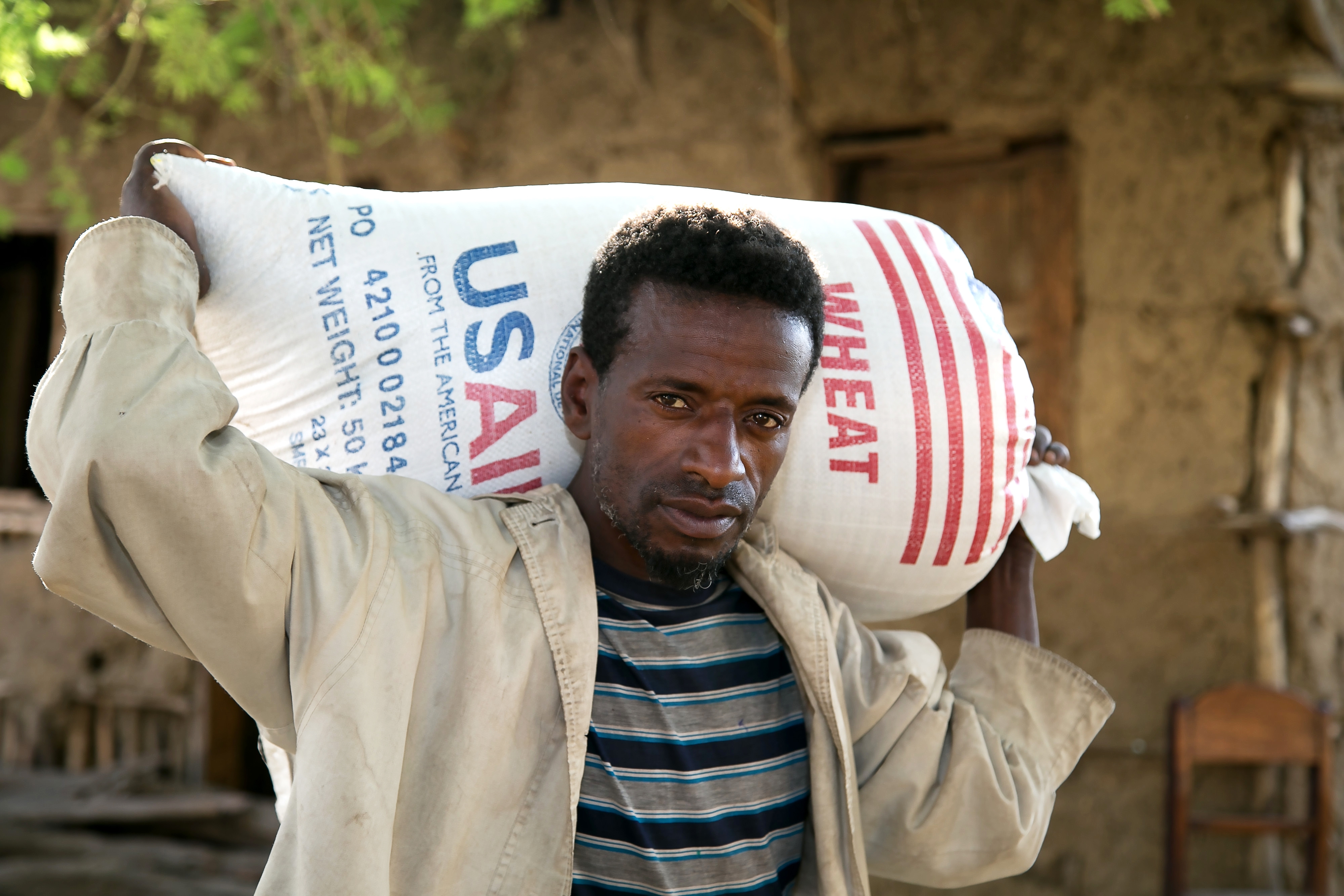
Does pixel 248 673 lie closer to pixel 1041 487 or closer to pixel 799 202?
pixel 799 202

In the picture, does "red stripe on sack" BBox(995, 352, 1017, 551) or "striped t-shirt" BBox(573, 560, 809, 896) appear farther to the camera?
"red stripe on sack" BBox(995, 352, 1017, 551)

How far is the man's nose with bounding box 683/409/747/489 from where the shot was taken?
4.43 ft

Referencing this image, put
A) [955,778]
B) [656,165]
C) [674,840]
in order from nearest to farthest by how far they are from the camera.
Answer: [674,840], [955,778], [656,165]

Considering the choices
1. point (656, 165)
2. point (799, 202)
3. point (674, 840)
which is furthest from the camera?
point (656, 165)

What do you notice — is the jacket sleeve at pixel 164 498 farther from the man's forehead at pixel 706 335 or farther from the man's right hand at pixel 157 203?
the man's forehead at pixel 706 335

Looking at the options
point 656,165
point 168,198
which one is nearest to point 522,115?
point 656,165

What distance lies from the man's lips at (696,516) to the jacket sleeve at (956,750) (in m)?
0.32

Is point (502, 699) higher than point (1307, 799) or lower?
higher

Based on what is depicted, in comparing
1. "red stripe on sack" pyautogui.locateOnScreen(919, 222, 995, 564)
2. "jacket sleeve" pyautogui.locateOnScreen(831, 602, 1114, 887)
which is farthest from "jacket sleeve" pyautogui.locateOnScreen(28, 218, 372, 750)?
"red stripe on sack" pyautogui.locateOnScreen(919, 222, 995, 564)

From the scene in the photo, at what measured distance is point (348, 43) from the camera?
366 cm

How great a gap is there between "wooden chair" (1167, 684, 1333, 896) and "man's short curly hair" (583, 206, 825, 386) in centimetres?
262

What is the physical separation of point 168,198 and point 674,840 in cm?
101

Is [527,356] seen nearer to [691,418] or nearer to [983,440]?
[691,418]

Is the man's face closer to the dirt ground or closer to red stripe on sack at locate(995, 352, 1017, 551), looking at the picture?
red stripe on sack at locate(995, 352, 1017, 551)
